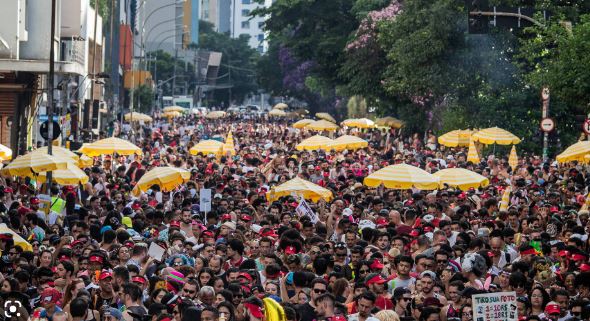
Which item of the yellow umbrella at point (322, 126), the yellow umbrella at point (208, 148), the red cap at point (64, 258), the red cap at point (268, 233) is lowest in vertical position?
the yellow umbrella at point (322, 126)

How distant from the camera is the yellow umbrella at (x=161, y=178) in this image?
1029 inches

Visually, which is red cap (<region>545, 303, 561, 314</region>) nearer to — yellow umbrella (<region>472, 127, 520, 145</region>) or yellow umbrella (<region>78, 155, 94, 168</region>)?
yellow umbrella (<region>78, 155, 94, 168</region>)

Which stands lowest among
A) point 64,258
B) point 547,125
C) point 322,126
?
point 322,126

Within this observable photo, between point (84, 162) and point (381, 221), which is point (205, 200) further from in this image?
point (84, 162)

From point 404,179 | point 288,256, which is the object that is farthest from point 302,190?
point 288,256

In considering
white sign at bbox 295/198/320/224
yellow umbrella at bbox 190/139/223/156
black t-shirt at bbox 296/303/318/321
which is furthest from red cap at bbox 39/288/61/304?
yellow umbrella at bbox 190/139/223/156

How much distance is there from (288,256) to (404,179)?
9.22 m

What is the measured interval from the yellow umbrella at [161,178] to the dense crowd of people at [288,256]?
0.22 meters

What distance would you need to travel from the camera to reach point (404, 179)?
25219 millimetres

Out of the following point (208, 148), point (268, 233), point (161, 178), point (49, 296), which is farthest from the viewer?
point (208, 148)

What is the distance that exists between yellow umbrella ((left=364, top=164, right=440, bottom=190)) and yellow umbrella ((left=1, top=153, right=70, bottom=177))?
218 inches

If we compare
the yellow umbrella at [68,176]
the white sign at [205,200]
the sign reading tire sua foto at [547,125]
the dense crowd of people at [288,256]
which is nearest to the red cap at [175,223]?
the dense crowd of people at [288,256]

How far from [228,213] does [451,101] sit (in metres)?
25.5

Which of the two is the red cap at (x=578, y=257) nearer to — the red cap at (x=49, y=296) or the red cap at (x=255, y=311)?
the red cap at (x=255, y=311)
